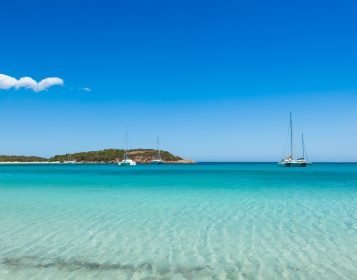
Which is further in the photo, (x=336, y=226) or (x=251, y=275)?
(x=336, y=226)

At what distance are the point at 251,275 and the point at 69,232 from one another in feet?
24.1

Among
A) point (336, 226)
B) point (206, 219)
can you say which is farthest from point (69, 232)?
point (336, 226)

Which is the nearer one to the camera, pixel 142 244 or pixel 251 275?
pixel 251 275

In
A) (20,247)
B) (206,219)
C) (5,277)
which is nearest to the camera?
(5,277)

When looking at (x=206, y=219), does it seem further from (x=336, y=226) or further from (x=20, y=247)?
(x=20, y=247)

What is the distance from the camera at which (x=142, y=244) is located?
1148 centimetres

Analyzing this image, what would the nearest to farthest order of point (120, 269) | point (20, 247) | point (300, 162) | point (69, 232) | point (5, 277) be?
point (5, 277) → point (120, 269) → point (20, 247) → point (69, 232) → point (300, 162)

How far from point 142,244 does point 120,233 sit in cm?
200

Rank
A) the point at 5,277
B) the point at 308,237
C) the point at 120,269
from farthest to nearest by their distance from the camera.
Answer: the point at 308,237 → the point at 120,269 → the point at 5,277

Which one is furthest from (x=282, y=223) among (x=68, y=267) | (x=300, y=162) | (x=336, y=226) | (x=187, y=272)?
(x=300, y=162)

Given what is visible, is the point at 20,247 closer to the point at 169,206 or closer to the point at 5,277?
the point at 5,277

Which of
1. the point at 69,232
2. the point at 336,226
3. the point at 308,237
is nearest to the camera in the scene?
the point at 308,237

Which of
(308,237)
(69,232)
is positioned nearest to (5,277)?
(69,232)

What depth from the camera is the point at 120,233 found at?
522 inches
